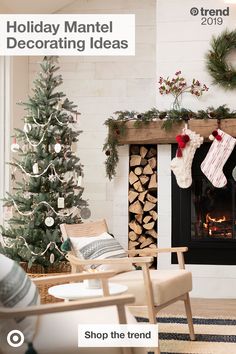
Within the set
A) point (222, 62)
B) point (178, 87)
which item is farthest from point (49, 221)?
point (222, 62)

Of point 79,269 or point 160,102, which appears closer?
point 79,269

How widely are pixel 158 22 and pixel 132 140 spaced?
Result: 3.89 ft

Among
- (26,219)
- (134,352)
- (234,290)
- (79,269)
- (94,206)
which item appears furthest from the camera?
(94,206)

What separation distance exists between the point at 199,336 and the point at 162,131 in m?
2.20

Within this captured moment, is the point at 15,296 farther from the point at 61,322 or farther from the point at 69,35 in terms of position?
the point at 69,35

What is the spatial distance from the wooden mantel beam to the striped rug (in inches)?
68.7

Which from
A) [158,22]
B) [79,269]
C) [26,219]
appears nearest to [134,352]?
[79,269]

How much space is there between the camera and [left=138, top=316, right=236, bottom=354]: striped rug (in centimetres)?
388

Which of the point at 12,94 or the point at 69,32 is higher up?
the point at 69,32

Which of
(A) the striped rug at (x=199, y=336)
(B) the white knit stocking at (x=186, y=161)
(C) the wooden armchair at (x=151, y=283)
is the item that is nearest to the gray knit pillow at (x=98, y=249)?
(C) the wooden armchair at (x=151, y=283)

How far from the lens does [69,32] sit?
6.54 metres

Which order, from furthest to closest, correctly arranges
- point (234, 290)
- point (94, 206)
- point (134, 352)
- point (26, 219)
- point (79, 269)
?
point (94, 206), point (234, 290), point (26, 219), point (79, 269), point (134, 352)

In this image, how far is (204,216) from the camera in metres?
5.98

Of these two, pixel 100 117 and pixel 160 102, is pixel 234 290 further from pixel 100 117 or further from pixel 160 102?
pixel 100 117
